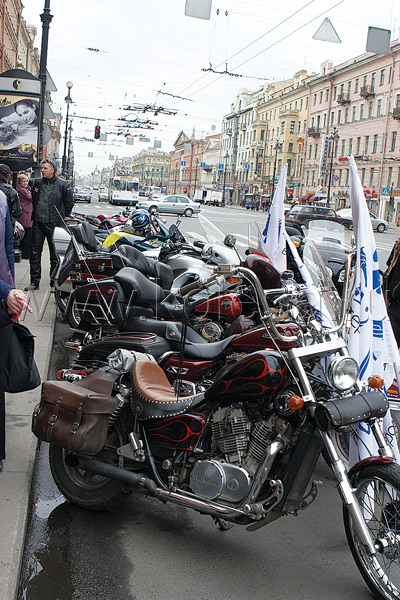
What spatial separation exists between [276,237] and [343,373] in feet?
12.6

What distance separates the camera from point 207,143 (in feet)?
426

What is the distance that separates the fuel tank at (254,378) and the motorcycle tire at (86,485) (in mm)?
839

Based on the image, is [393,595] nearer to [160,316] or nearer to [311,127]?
[160,316]

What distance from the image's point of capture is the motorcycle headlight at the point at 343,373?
9.44 feet

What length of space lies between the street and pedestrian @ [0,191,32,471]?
0.57 meters

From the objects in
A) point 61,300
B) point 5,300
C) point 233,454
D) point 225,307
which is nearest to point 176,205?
point 61,300

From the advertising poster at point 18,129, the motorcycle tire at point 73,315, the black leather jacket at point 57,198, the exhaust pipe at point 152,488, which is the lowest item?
the exhaust pipe at point 152,488

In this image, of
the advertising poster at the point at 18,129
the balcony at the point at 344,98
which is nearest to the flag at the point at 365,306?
the advertising poster at the point at 18,129

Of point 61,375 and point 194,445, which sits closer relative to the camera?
point 194,445

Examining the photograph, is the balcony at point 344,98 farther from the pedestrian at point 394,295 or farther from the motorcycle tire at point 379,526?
the motorcycle tire at point 379,526

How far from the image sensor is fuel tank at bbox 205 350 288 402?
295cm

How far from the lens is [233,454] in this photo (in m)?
3.12

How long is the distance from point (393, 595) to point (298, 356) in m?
1.14

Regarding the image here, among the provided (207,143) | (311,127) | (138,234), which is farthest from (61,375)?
(207,143)
